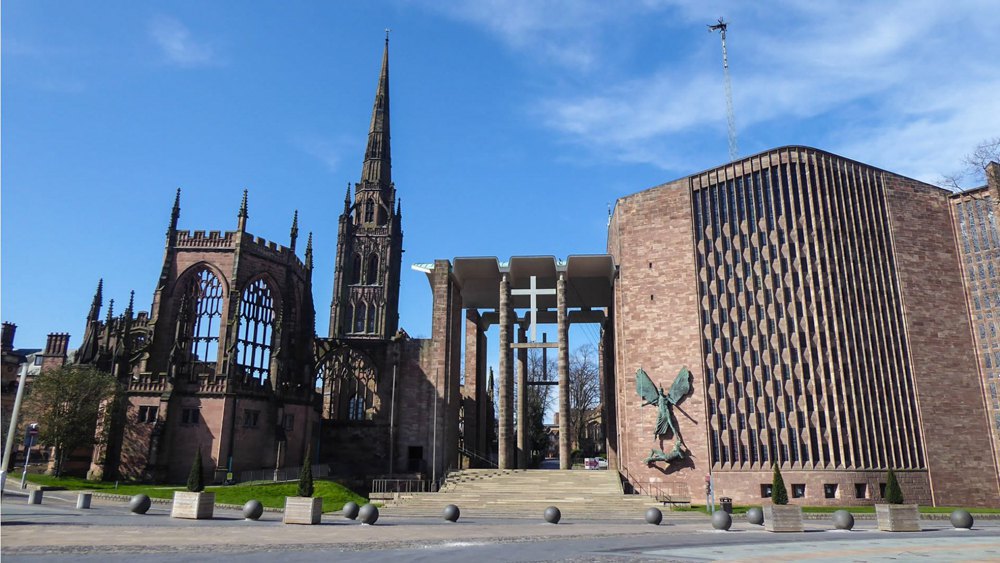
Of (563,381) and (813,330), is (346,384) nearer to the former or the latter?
(563,381)

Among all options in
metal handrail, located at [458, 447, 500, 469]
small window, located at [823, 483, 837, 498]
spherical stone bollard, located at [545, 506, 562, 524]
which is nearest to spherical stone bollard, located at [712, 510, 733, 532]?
spherical stone bollard, located at [545, 506, 562, 524]

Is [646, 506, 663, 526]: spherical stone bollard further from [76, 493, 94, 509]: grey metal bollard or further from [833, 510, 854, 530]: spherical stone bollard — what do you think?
[76, 493, 94, 509]: grey metal bollard

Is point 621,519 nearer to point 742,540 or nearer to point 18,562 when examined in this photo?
point 742,540

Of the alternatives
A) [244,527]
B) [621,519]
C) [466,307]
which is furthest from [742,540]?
[466,307]

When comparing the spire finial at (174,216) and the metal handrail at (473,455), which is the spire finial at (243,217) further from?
the metal handrail at (473,455)

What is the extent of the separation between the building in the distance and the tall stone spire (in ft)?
208

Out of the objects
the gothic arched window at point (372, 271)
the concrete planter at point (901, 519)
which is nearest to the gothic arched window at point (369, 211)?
the gothic arched window at point (372, 271)

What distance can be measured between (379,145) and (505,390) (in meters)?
68.7

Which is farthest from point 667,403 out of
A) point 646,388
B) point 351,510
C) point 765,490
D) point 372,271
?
point 372,271

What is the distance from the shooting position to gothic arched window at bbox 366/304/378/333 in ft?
306

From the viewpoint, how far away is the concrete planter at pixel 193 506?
25234 mm

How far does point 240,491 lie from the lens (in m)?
37.2

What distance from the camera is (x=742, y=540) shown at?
21203 millimetres

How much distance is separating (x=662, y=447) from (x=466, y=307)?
24951 mm
